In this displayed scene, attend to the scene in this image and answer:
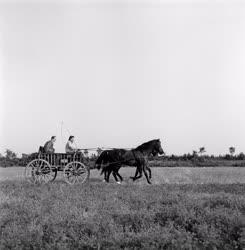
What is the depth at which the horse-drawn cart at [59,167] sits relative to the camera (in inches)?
550

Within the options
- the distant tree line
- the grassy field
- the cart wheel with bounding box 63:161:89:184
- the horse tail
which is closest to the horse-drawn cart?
the cart wheel with bounding box 63:161:89:184

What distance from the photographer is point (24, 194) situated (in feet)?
35.1

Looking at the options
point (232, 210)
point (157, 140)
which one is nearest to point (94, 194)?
point (232, 210)

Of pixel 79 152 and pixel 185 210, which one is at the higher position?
pixel 79 152

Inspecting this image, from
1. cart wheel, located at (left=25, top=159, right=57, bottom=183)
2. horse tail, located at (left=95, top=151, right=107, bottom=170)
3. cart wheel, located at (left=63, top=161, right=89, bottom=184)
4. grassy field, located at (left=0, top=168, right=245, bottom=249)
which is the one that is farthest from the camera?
horse tail, located at (left=95, top=151, right=107, bottom=170)

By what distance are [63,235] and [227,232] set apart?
3198mm

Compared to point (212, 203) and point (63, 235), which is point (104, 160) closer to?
point (212, 203)

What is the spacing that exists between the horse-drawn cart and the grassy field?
3.28 meters

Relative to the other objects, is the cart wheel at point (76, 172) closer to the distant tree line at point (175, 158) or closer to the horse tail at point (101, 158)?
the horse tail at point (101, 158)

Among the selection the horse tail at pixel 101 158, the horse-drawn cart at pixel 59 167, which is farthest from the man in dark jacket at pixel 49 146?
the horse tail at pixel 101 158

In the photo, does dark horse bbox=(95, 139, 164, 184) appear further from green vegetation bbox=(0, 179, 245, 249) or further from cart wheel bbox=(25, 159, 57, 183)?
green vegetation bbox=(0, 179, 245, 249)

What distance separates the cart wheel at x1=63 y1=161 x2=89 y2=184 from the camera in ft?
46.0

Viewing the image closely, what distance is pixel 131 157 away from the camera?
586 inches

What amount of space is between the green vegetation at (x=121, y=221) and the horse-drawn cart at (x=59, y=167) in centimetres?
329
